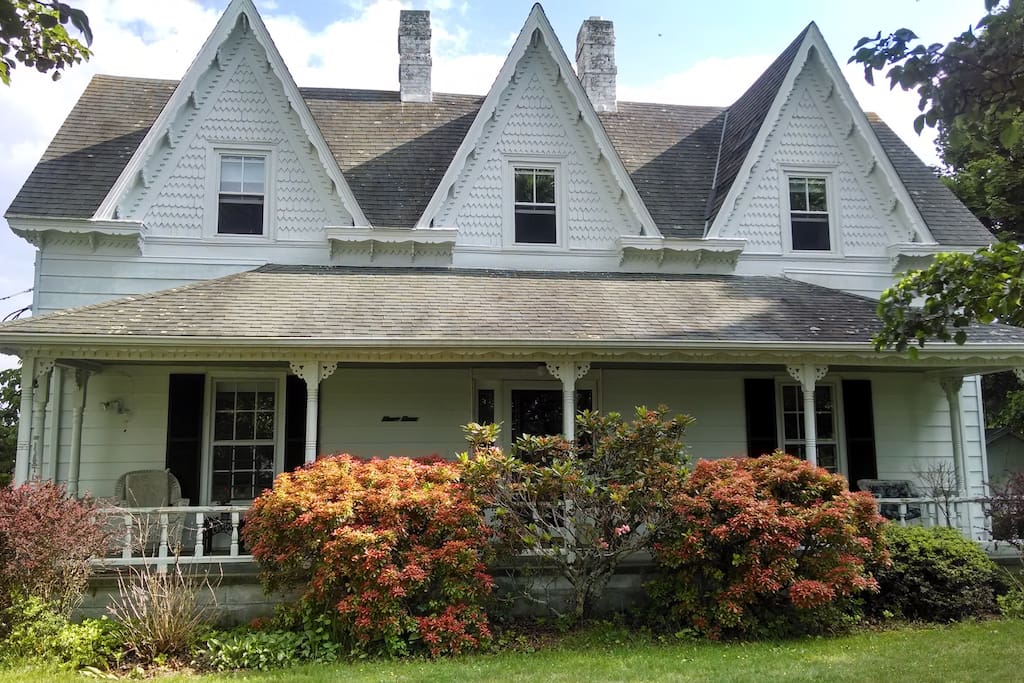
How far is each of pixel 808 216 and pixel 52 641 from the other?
40.9ft

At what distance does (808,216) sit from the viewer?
13.9 metres

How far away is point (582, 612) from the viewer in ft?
28.7

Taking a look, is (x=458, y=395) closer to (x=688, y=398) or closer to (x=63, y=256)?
(x=688, y=398)

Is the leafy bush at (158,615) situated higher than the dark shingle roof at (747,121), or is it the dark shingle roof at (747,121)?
the dark shingle roof at (747,121)

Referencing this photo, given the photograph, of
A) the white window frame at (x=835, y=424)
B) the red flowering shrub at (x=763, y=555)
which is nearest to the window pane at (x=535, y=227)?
the white window frame at (x=835, y=424)

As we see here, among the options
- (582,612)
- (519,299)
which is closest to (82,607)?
(582,612)

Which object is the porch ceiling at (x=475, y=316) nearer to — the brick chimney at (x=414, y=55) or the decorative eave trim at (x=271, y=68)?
the decorative eave trim at (x=271, y=68)

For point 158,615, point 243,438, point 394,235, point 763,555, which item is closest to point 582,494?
point 763,555

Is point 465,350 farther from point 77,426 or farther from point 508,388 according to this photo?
point 77,426

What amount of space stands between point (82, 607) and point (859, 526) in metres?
8.39

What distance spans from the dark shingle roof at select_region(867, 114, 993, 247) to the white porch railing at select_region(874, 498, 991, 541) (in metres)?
4.76

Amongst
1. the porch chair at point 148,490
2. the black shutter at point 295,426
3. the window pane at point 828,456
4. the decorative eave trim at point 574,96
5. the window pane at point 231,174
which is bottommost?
the porch chair at point 148,490

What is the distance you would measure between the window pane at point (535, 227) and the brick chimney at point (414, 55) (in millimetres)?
3819

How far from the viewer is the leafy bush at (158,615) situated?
7.74 m
